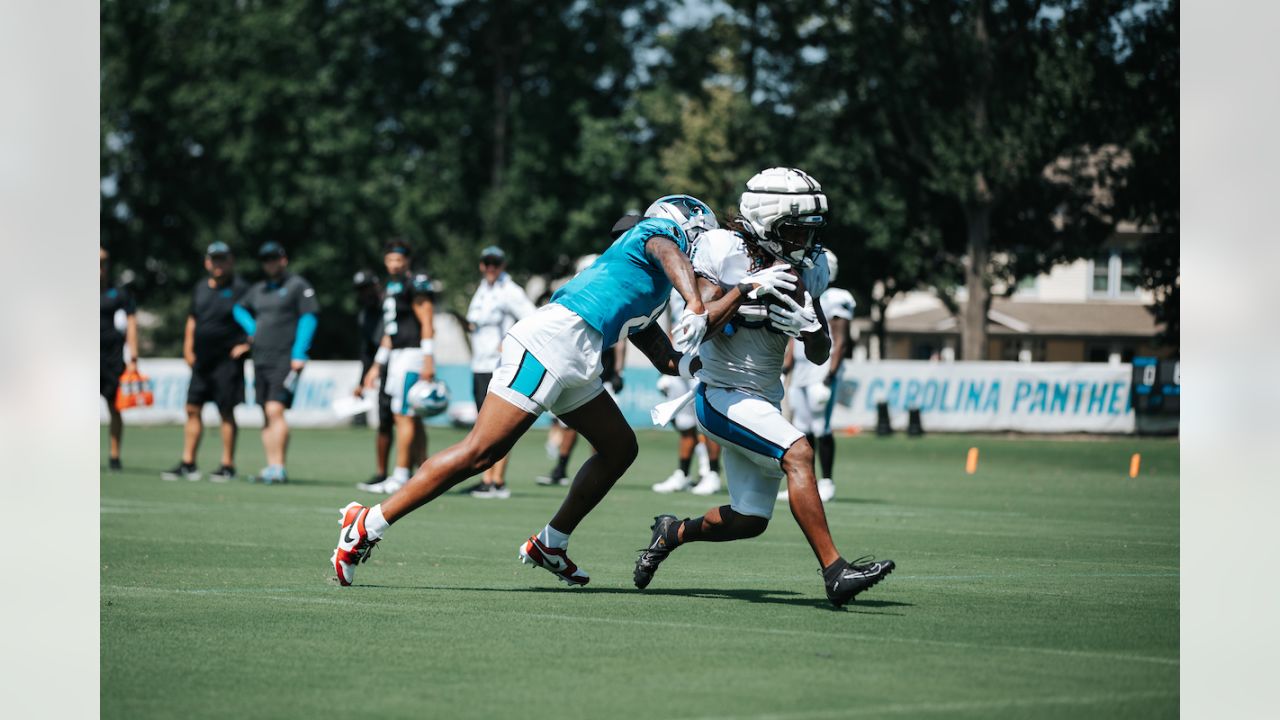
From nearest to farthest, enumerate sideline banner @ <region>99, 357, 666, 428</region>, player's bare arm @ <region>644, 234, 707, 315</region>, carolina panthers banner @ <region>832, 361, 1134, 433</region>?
player's bare arm @ <region>644, 234, 707, 315</region>, carolina panthers banner @ <region>832, 361, 1134, 433</region>, sideline banner @ <region>99, 357, 666, 428</region>

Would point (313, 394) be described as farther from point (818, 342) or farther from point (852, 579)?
point (852, 579)

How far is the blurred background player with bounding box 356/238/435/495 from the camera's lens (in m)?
15.7

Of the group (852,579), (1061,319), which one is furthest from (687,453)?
(1061,319)

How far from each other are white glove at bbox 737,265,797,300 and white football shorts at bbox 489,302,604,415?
2.59 feet

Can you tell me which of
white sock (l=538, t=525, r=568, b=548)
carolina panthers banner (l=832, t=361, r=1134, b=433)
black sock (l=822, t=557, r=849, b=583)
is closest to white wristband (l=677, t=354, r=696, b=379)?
white sock (l=538, t=525, r=568, b=548)

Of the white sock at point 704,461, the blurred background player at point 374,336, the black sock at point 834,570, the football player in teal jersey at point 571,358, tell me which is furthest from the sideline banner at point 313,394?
the black sock at point 834,570

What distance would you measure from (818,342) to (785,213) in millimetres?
624

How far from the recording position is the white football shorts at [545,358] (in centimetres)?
812

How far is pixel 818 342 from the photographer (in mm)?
8141

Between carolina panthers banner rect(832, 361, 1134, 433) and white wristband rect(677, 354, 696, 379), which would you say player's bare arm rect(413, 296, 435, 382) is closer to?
white wristband rect(677, 354, 696, 379)

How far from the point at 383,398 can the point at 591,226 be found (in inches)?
1490

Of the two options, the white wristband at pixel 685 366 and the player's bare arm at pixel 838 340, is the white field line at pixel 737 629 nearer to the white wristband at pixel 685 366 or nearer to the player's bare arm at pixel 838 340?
the white wristband at pixel 685 366
